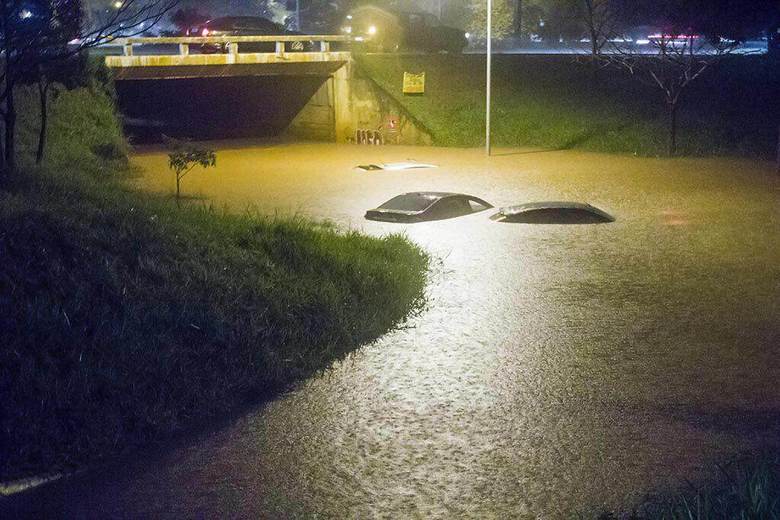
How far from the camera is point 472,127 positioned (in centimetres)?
3612

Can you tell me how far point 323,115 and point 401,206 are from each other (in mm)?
20023

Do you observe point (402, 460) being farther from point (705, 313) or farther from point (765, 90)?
point (765, 90)

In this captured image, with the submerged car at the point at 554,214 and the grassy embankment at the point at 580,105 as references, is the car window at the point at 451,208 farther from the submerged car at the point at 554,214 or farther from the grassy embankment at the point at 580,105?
the grassy embankment at the point at 580,105

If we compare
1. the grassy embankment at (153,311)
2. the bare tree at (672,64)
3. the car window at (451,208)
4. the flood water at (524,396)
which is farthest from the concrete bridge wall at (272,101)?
the grassy embankment at (153,311)

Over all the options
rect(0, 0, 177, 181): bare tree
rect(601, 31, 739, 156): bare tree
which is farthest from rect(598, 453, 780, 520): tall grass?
rect(601, 31, 739, 156): bare tree

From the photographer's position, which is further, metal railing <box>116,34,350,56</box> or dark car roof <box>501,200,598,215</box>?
metal railing <box>116,34,350,56</box>

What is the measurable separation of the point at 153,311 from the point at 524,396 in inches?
147

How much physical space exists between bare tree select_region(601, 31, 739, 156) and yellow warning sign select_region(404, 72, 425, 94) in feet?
22.5

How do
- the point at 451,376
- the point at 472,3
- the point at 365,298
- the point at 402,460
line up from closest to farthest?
the point at 402,460, the point at 451,376, the point at 365,298, the point at 472,3

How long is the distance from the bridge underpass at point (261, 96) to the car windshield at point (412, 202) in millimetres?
14397

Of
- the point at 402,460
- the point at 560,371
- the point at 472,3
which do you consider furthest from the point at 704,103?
the point at 472,3

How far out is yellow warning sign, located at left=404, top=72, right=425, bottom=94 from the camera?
37906 millimetres

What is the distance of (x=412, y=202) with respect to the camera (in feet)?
65.7

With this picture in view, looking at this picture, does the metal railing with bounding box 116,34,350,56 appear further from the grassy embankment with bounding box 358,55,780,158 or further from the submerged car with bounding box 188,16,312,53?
the grassy embankment with bounding box 358,55,780,158
